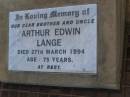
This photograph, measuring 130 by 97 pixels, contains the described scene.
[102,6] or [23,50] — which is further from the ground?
[102,6]

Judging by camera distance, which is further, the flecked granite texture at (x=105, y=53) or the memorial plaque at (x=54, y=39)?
the memorial plaque at (x=54, y=39)

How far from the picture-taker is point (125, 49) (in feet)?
10.6

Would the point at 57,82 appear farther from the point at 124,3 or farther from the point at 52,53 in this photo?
the point at 124,3

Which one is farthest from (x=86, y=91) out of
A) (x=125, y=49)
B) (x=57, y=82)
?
(x=125, y=49)

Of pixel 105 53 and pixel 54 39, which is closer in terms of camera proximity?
pixel 105 53

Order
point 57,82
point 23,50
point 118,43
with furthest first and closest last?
point 23,50 → point 57,82 → point 118,43

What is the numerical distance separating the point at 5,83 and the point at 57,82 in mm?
669

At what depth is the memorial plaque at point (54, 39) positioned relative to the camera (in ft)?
10.8

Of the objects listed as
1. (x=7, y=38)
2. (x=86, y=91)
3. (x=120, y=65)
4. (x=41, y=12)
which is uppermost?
(x=41, y=12)

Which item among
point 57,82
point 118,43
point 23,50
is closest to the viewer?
point 118,43

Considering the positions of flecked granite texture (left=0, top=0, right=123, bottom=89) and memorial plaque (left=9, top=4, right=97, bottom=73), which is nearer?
flecked granite texture (left=0, top=0, right=123, bottom=89)

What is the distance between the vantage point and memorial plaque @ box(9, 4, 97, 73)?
10.8ft

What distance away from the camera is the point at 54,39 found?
3.49 metres

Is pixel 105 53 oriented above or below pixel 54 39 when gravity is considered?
below
